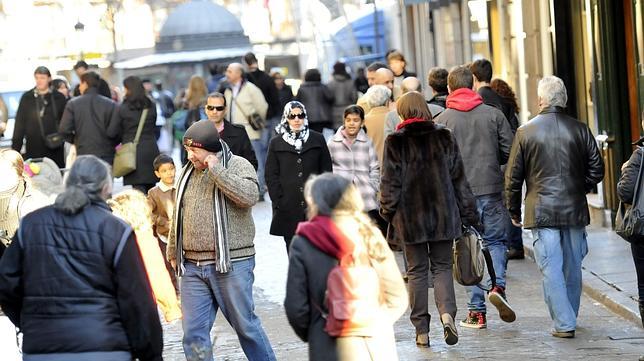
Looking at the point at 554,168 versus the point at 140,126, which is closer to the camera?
the point at 554,168

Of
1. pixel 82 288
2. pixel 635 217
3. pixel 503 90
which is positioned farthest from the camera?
pixel 503 90

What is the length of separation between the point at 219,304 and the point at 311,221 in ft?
8.08

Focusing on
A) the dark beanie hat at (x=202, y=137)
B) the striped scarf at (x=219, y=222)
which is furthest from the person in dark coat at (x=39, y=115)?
the dark beanie hat at (x=202, y=137)

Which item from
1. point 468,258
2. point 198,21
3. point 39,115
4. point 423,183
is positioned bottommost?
point 468,258

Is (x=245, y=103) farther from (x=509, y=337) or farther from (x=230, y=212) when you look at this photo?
(x=230, y=212)

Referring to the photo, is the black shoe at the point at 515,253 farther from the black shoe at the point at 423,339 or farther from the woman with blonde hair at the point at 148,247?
the woman with blonde hair at the point at 148,247

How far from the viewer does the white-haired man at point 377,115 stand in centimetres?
1381

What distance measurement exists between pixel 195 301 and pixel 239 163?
831mm

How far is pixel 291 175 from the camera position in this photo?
12.1 meters

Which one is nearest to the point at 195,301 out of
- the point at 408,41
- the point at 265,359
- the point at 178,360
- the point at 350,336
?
the point at 265,359

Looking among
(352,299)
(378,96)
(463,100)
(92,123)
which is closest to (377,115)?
(378,96)

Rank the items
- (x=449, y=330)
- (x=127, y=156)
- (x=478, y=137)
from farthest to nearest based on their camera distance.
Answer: (x=127, y=156) < (x=478, y=137) < (x=449, y=330)

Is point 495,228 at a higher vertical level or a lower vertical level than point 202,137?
lower

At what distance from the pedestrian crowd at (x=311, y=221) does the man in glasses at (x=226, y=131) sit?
0.06 ft
